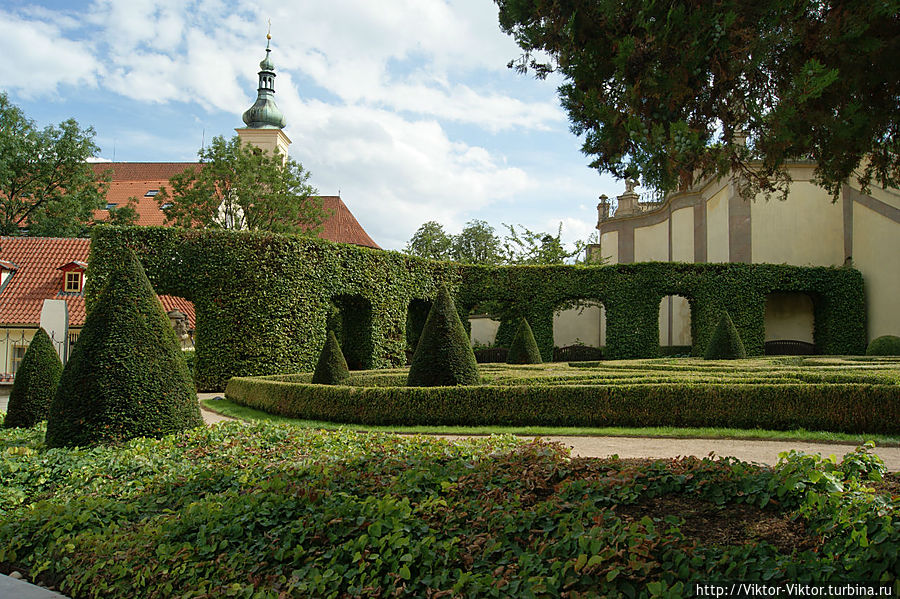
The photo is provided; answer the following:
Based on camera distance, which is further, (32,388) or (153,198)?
(153,198)

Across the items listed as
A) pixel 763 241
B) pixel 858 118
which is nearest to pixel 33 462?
pixel 858 118

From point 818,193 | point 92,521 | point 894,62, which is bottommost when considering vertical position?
point 92,521

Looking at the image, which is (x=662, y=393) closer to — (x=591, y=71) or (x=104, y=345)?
(x=591, y=71)

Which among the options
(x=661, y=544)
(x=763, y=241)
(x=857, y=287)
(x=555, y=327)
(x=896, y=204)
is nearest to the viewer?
(x=661, y=544)

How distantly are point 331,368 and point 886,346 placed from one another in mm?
20405

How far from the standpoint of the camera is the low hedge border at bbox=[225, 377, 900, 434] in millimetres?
8703

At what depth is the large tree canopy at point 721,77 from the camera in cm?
403

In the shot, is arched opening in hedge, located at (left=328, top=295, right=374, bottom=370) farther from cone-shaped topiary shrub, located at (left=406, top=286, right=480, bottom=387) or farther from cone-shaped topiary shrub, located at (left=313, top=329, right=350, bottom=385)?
cone-shaped topiary shrub, located at (left=406, top=286, right=480, bottom=387)

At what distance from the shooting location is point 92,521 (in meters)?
4.65

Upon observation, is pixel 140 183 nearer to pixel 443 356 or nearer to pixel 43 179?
pixel 43 179

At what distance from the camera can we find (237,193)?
30.7m

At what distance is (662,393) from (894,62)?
616 centimetres

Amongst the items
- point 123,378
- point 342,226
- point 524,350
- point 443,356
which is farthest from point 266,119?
point 123,378

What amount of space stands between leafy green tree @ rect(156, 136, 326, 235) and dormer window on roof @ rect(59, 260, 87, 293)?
7843 millimetres
